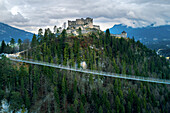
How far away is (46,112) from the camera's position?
3694 cm

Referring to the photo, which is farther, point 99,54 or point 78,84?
point 99,54

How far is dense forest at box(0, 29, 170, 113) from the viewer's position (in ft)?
123

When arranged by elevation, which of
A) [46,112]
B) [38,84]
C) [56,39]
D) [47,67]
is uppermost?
[56,39]

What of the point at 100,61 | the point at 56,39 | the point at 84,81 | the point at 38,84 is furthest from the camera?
the point at 56,39

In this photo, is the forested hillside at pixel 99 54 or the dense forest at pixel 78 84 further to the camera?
the forested hillside at pixel 99 54

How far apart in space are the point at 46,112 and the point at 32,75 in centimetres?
1057

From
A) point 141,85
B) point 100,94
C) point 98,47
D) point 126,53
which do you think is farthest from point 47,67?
point 126,53

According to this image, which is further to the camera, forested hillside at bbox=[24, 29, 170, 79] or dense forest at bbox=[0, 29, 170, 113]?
forested hillside at bbox=[24, 29, 170, 79]

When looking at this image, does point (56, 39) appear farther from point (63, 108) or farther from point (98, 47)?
point (63, 108)

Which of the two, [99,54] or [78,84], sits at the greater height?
[99,54]

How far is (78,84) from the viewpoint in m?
43.8

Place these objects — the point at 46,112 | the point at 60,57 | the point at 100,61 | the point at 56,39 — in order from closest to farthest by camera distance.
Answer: the point at 46,112, the point at 60,57, the point at 100,61, the point at 56,39

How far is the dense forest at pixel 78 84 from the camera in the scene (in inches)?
1475

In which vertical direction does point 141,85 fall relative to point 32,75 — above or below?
below
